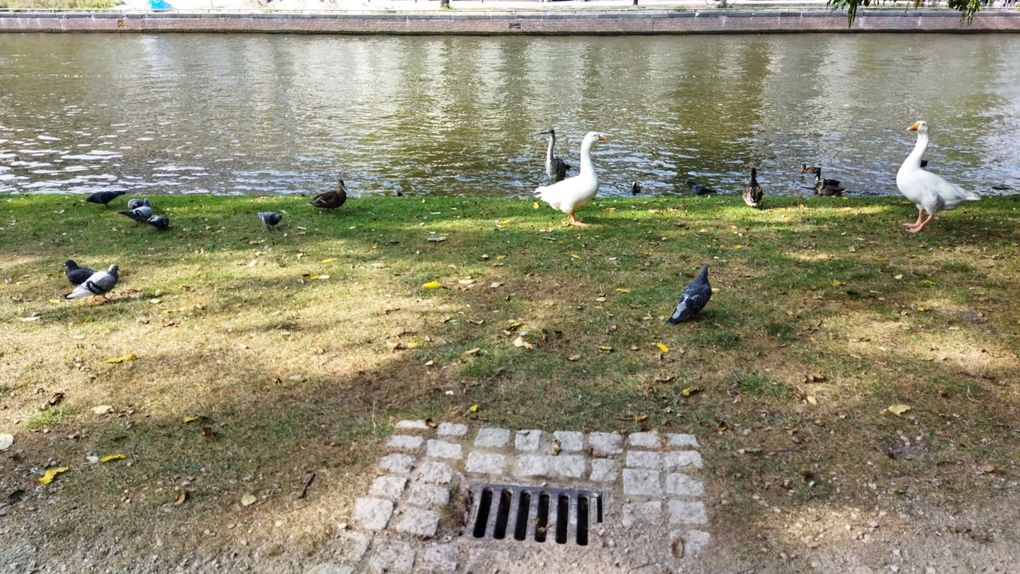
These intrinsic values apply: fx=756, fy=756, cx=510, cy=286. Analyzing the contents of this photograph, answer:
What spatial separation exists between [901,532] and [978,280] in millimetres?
4170

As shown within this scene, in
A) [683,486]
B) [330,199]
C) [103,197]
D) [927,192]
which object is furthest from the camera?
[103,197]

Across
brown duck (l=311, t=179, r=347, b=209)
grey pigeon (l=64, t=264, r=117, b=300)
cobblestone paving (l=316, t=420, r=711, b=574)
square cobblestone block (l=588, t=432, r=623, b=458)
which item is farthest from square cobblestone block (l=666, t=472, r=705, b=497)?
brown duck (l=311, t=179, r=347, b=209)

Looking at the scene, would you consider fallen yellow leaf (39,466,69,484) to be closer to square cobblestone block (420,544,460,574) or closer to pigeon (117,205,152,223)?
square cobblestone block (420,544,460,574)

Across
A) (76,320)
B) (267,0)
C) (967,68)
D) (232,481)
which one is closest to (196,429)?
(232,481)

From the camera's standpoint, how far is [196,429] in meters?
4.86

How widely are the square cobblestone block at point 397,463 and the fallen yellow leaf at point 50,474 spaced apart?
1.86 meters

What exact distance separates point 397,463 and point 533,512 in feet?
2.93

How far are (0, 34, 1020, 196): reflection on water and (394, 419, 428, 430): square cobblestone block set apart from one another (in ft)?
27.2

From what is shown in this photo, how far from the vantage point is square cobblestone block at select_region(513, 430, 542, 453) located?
4594 mm

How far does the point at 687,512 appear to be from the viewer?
4.06m

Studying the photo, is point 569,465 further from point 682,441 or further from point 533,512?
point 682,441

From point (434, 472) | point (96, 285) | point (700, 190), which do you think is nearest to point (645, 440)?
point (434, 472)

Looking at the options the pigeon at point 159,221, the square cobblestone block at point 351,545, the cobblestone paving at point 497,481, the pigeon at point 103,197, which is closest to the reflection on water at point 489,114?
the pigeon at point 103,197

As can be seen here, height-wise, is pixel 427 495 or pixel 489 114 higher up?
pixel 489 114
